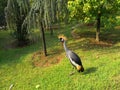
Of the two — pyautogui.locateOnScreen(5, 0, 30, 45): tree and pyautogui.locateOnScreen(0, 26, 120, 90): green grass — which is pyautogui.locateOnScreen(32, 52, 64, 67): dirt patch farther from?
pyautogui.locateOnScreen(5, 0, 30, 45): tree

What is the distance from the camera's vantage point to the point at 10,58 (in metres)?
→ 17.0

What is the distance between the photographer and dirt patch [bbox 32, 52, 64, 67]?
15.3 metres

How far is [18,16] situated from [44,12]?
4.17m

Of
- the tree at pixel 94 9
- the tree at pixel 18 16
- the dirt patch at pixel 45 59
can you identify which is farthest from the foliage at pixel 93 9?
the dirt patch at pixel 45 59

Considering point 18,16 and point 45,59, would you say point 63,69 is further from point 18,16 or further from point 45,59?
point 18,16

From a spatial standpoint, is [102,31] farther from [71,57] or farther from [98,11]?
[71,57]

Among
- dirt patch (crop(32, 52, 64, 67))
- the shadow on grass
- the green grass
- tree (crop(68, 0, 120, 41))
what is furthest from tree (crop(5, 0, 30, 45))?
the shadow on grass

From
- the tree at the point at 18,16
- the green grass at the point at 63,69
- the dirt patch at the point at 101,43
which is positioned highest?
the tree at the point at 18,16

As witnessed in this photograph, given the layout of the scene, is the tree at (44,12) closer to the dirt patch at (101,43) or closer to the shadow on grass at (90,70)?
the shadow on grass at (90,70)


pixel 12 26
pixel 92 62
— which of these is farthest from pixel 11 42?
pixel 92 62

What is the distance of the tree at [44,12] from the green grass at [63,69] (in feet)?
7.79

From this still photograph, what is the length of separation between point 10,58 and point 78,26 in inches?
391

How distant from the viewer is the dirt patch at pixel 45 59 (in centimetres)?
1529

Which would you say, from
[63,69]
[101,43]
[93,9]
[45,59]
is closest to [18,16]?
[45,59]
